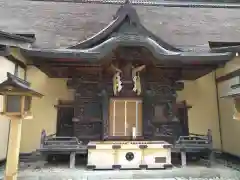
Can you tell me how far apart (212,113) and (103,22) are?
5935 millimetres

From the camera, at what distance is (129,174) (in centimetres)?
556

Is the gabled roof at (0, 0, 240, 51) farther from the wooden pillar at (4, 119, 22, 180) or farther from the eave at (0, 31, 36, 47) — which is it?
the wooden pillar at (4, 119, 22, 180)

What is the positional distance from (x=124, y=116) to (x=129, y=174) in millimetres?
2346

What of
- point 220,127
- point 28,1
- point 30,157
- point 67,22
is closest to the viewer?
point 30,157

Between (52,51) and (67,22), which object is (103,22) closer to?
(67,22)

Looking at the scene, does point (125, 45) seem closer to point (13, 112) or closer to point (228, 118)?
point (13, 112)

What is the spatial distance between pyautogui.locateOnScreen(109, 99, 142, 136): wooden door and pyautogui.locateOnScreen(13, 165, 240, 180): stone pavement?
71.7 inches

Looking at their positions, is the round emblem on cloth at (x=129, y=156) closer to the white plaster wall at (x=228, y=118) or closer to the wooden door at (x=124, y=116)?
the wooden door at (x=124, y=116)

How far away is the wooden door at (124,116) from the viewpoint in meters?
7.53

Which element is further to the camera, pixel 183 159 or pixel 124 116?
pixel 124 116

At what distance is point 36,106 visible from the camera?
311 inches

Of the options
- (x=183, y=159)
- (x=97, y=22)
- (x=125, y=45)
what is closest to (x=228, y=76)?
(x=183, y=159)

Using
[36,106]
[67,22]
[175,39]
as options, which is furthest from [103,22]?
[36,106]

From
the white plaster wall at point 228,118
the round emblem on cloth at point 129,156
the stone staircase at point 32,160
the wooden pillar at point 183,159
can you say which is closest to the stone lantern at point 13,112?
the stone staircase at point 32,160
